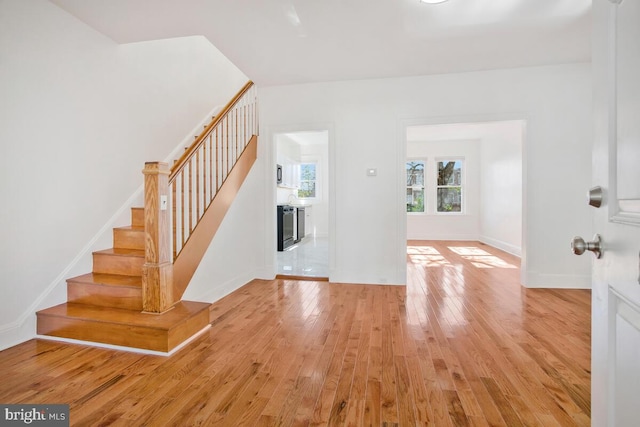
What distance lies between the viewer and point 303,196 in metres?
9.23

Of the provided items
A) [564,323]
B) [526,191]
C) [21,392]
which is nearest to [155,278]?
[21,392]

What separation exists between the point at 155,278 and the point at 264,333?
0.96m

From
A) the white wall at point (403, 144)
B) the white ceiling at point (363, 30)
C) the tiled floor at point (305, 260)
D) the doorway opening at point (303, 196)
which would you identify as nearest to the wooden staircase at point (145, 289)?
the white ceiling at point (363, 30)

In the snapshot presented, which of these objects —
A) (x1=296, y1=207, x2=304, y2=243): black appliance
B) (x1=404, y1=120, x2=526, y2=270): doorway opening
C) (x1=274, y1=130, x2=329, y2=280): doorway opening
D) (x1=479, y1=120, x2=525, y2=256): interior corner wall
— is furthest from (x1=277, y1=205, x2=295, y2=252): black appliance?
(x1=479, y1=120, x2=525, y2=256): interior corner wall

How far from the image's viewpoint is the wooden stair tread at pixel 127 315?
7.47ft

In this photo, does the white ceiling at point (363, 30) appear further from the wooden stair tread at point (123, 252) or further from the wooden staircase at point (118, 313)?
the wooden stair tread at point (123, 252)

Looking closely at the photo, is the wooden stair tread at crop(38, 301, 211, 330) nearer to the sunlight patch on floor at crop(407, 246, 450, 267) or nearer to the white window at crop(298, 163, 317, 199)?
the sunlight patch on floor at crop(407, 246, 450, 267)

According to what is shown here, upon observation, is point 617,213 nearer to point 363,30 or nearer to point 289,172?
point 363,30

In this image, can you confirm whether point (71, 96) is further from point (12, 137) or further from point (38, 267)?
point (38, 267)

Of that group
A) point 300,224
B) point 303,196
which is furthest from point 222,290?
point 303,196

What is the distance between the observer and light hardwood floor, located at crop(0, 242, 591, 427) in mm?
1574

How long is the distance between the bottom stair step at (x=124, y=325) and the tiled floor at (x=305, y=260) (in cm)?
224

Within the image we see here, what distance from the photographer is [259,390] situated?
1772 millimetres

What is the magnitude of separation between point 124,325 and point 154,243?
62 cm
